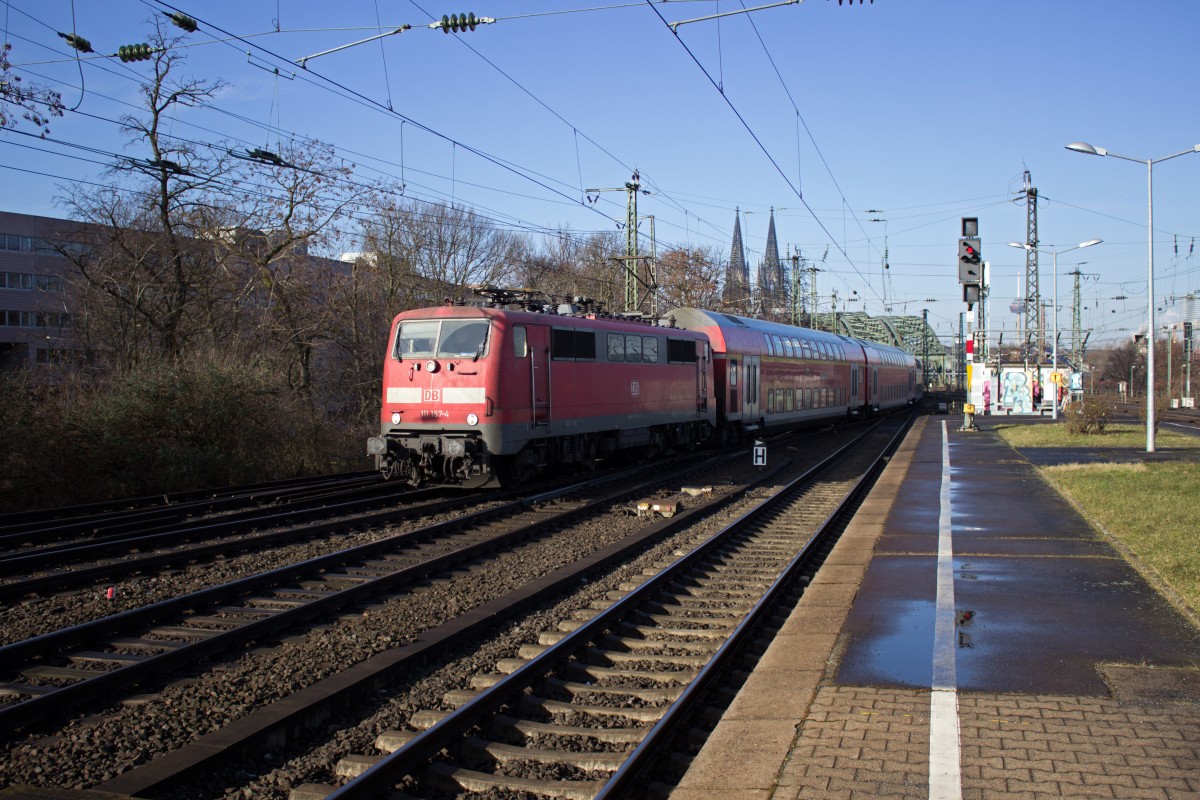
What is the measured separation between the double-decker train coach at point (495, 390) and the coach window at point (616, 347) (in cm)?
2

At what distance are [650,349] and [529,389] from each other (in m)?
5.03

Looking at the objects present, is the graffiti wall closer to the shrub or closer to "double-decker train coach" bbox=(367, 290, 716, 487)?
"double-decker train coach" bbox=(367, 290, 716, 487)

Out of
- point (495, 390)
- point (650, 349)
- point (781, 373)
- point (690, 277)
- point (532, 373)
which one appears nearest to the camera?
point (495, 390)

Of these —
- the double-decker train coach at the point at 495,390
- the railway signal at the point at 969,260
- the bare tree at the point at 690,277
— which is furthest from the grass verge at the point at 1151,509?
the bare tree at the point at 690,277

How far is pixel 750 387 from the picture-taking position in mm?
26875

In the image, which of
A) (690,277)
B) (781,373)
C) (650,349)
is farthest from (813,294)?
(650,349)

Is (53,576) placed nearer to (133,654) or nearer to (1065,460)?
(133,654)

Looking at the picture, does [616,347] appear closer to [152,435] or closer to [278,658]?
[152,435]

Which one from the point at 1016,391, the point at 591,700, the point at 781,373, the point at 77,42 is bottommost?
the point at 591,700

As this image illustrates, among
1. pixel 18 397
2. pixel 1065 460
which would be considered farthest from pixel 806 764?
pixel 1065 460

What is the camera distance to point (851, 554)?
35.1 ft

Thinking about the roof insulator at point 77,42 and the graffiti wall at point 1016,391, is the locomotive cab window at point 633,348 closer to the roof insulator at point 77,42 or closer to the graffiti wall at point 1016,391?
the roof insulator at point 77,42

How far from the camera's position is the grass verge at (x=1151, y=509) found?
892 cm

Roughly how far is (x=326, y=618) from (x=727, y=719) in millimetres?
4047
